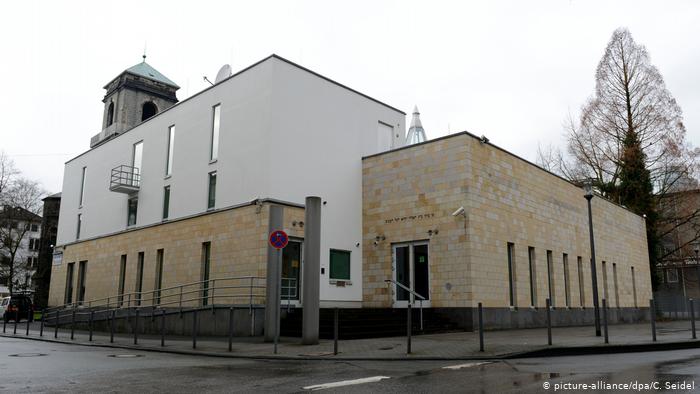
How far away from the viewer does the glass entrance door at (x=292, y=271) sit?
19.4 m

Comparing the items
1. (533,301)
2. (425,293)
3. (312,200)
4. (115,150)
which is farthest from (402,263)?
(115,150)

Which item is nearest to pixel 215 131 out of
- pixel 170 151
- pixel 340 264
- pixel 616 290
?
pixel 170 151

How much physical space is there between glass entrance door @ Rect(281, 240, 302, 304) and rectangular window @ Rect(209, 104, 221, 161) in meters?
5.63

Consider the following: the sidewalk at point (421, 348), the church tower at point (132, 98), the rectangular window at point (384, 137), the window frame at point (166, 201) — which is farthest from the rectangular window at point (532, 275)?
the church tower at point (132, 98)

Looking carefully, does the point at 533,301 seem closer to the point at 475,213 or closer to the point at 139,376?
the point at 475,213

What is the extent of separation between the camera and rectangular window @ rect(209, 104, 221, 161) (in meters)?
22.8

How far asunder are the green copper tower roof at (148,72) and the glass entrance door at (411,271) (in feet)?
96.2

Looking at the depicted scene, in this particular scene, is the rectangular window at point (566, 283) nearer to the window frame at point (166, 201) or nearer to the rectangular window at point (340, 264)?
the rectangular window at point (340, 264)

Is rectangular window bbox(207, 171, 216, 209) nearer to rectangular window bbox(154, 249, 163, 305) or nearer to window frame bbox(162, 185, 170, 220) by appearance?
window frame bbox(162, 185, 170, 220)

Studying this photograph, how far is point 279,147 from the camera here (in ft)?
66.2

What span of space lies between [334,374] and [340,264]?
12.3 metres

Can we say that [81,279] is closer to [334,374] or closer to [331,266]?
[331,266]

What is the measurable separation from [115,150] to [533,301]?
2314cm

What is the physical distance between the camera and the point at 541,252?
22.4 metres
